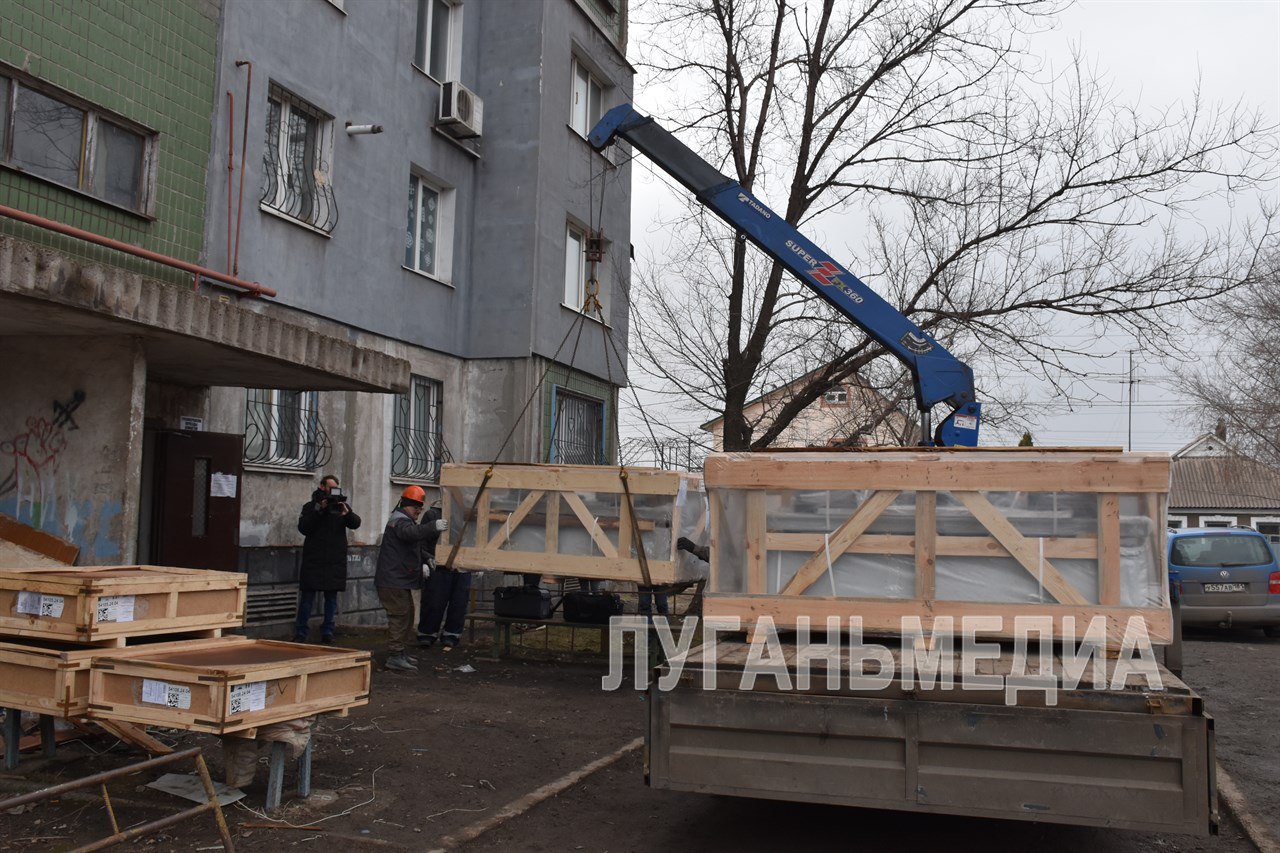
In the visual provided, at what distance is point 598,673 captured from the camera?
1077 cm

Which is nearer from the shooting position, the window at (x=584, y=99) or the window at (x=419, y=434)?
the window at (x=419, y=434)

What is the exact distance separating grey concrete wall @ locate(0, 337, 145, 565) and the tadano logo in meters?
5.45

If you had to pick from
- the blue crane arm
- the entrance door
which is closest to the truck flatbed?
the blue crane arm

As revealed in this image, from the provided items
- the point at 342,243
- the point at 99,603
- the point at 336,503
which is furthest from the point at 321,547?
the point at 99,603

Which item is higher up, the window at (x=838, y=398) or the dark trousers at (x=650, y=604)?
the window at (x=838, y=398)

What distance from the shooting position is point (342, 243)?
12992 millimetres

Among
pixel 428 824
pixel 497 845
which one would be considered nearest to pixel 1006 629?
pixel 497 845

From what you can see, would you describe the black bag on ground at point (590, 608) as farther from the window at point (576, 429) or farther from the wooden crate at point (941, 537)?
the wooden crate at point (941, 537)

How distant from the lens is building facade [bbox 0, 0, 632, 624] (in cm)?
940

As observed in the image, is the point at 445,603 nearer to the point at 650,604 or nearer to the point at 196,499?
the point at 650,604

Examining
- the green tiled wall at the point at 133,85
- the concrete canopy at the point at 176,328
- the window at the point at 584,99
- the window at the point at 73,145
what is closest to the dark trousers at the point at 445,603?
the concrete canopy at the point at 176,328

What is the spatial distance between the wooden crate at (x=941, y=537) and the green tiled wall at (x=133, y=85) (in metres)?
6.72

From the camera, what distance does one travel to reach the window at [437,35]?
15.3 m

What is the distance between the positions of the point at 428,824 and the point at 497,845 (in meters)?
0.49
